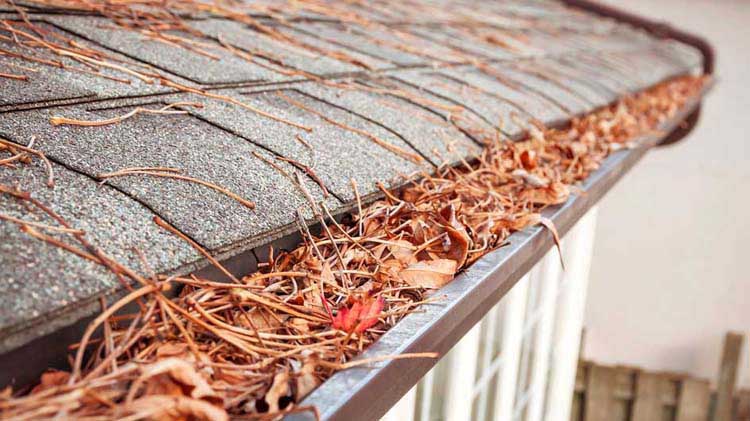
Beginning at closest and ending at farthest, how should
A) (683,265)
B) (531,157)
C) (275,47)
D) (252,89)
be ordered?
(252,89) → (531,157) → (275,47) → (683,265)

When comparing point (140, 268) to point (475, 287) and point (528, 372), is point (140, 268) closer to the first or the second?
point (475, 287)

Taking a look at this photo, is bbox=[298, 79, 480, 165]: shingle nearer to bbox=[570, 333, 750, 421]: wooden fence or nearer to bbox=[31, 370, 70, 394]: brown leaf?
bbox=[31, 370, 70, 394]: brown leaf

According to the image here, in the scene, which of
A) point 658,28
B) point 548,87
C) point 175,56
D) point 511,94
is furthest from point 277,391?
point 658,28

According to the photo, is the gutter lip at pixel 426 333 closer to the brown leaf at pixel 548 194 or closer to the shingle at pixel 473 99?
the brown leaf at pixel 548 194

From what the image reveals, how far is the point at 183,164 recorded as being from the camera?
1.20 meters

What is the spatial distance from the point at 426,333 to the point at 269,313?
0.72 feet

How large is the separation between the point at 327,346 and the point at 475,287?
0.35 metres

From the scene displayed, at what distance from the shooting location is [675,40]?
7.33 meters

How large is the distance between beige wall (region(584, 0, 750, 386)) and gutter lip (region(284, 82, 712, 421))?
7.41 metres

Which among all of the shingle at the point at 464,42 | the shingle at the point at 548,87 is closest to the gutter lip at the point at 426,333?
the shingle at the point at 548,87

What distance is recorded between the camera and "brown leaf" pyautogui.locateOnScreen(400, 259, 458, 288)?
126 centimetres

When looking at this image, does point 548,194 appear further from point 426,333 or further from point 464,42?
point 464,42

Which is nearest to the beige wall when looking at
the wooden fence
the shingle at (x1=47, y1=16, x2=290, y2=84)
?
the wooden fence

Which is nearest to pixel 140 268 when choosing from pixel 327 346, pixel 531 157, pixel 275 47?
pixel 327 346
